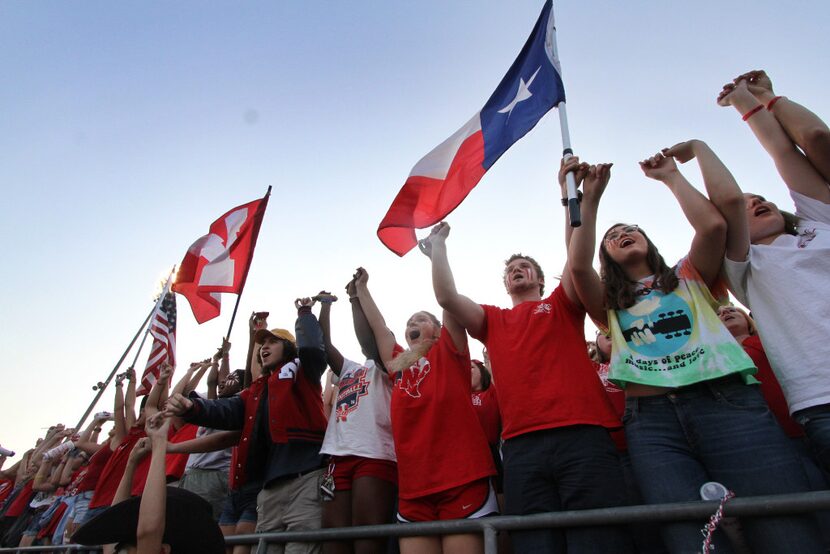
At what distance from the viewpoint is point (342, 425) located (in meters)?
3.74

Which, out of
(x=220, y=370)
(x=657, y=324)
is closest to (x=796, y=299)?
(x=657, y=324)

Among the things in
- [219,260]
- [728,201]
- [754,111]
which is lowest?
[728,201]

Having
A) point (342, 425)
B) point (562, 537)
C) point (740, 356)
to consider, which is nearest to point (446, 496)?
point (562, 537)

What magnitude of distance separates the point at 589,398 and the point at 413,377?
3.97 ft

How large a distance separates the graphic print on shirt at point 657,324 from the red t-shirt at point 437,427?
40.2 inches

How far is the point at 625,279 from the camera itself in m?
2.78

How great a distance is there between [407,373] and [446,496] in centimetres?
88

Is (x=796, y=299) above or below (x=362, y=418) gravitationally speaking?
above

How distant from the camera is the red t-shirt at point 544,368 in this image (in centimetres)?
254

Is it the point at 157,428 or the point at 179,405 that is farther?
the point at 179,405

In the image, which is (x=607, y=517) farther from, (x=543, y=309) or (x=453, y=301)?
(x=453, y=301)

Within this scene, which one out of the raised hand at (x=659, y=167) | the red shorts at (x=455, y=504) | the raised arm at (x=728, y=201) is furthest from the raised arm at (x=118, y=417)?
the raised arm at (x=728, y=201)

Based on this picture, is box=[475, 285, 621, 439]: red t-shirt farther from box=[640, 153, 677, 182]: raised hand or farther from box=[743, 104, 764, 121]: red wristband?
box=[743, 104, 764, 121]: red wristband

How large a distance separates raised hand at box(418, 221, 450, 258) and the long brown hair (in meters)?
1.02
